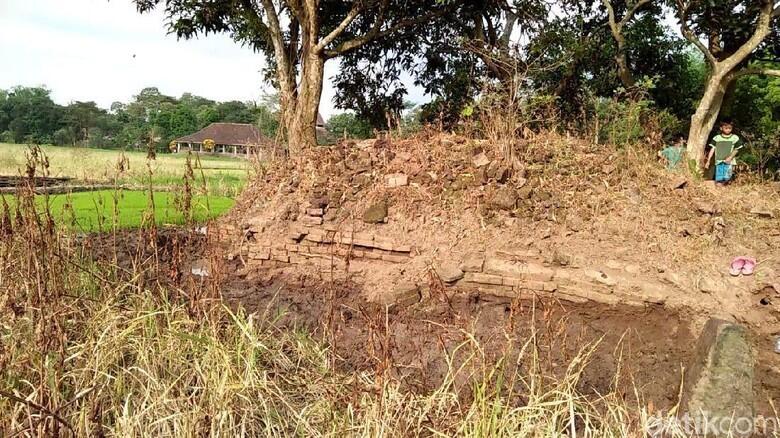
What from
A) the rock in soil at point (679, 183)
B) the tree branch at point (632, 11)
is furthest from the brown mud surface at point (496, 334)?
the tree branch at point (632, 11)

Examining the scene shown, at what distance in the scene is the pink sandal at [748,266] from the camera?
4562mm

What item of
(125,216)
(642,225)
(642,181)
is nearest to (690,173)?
(642,181)

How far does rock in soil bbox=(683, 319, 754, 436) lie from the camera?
300 cm

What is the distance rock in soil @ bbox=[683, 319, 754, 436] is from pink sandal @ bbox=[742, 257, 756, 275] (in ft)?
5.14

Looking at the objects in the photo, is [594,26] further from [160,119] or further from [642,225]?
[160,119]

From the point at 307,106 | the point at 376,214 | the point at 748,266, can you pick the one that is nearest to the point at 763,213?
the point at 748,266

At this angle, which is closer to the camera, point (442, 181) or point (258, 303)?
point (258, 303)

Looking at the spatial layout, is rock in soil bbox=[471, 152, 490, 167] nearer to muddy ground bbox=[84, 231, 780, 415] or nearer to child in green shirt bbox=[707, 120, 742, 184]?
muddy ground bbox=[84, 231, 780, 415]

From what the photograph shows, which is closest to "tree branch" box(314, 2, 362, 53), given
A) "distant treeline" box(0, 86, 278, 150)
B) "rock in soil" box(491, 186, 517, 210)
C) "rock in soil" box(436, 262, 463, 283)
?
"rock in soil" box(491, 186, 517, 210)

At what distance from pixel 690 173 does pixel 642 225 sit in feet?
5.80

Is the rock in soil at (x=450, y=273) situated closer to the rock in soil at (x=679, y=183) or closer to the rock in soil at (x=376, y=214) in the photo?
the rock in soil at (x=376, y=214)

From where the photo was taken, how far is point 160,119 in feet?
166

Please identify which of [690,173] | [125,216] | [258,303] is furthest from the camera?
[125,216]

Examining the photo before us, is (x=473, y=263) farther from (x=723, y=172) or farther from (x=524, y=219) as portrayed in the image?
(x=723, y=172)
